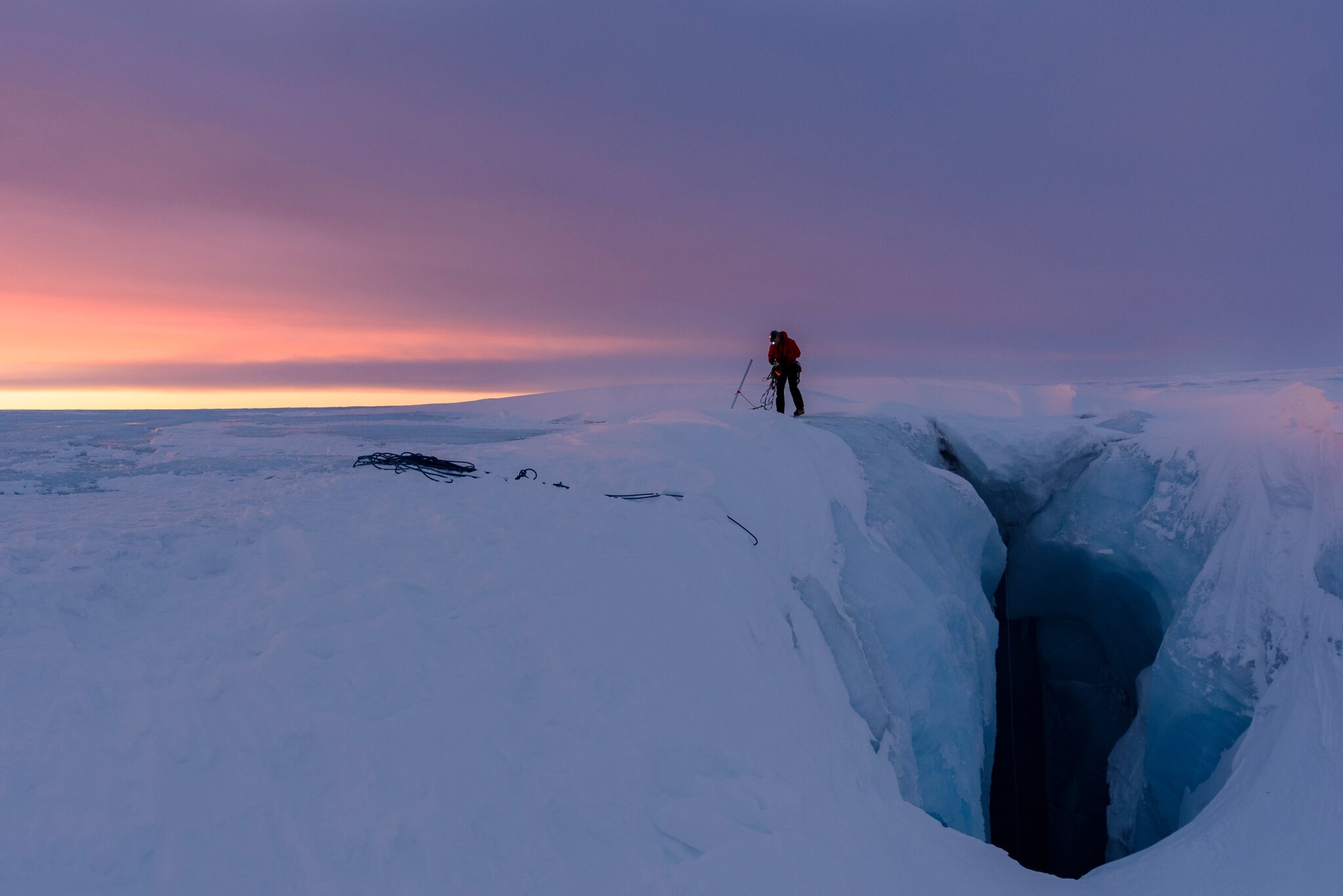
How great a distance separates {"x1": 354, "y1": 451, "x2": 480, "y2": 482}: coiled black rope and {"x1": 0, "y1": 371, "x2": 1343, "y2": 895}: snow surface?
0.29 metres

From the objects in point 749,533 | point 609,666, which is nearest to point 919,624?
point 749,533

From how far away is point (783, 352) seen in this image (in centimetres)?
1334

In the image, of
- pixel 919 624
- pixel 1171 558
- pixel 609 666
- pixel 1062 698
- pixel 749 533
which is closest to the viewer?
pixel 609 666

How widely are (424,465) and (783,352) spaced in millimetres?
7496

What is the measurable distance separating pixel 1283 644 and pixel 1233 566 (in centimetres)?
143

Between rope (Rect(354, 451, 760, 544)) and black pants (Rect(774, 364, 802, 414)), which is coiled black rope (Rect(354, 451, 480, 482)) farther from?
black pants (Rect(774, 364, 802, 414))

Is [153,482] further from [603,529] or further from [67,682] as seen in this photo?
[603,529]

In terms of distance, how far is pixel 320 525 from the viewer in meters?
5.75

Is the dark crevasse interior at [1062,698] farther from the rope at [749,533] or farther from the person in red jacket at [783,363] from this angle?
the rope at [749,533]

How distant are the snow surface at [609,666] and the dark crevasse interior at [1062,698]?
1922 mm

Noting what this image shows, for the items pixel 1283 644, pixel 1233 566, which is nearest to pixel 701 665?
pixel 1283 644

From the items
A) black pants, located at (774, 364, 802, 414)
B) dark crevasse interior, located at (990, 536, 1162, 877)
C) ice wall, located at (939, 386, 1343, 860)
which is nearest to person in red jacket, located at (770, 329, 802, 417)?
black pants, located at (774, 364, 802, 414)

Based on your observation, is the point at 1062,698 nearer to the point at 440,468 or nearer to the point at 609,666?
the point at 440,468

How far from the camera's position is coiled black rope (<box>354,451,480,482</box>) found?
24.9ft
